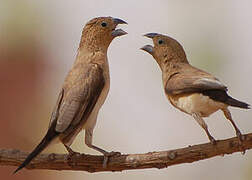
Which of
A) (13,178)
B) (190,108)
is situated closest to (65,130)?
(190,108)

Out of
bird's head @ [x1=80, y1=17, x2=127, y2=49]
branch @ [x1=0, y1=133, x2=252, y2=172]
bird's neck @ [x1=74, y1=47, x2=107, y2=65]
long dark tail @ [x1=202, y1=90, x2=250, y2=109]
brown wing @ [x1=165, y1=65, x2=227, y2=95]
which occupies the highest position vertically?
bird's head @ [x1=80, y1=17, x2=127, y2=49]

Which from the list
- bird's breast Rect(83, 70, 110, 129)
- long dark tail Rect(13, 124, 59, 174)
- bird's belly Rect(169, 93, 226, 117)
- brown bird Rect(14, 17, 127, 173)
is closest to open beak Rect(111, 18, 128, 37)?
brown bird Rect(14, 17, 127, 173)

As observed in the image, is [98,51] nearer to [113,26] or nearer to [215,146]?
[113,26]

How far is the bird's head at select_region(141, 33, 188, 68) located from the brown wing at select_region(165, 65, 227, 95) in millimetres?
313

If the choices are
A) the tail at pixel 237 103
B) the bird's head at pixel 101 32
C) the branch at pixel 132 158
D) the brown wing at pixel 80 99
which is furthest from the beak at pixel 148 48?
the branch at pixel 132 158

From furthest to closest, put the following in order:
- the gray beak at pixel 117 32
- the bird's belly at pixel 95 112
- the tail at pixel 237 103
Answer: the gray beak at pixel 117 32, the bird's belly at pixel 95 112, the tail at pixel 237 103

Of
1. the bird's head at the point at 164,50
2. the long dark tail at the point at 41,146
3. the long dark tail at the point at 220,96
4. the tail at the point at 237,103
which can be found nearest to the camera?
the long dark tail at the point at 41,146

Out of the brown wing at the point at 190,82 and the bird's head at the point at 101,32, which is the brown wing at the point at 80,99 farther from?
the brown wing at the point at 190,82

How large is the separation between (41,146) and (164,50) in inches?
77.9

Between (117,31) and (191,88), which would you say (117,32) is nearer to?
(117,31)

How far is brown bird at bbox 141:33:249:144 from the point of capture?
628 centimetres

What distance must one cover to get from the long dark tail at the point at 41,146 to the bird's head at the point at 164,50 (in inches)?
64.6

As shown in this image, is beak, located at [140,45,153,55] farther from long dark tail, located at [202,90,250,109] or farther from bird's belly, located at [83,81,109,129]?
long dark tail, located at [202,90,250,109]

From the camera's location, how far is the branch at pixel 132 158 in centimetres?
590
